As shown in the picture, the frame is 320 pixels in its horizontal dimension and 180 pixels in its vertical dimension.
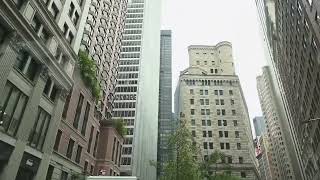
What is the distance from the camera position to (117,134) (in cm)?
5250

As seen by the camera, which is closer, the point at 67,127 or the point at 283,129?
the point at 67,127

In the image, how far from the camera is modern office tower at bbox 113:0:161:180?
102562 millimetres

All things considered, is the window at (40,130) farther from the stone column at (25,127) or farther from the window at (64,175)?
the window at (64,175)

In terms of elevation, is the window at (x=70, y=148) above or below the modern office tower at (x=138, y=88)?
below

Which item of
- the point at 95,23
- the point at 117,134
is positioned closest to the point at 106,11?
the point at 95,23

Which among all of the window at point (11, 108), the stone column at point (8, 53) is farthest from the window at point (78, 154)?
the stone column at point (8, 53)

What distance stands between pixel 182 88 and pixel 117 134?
38733mm

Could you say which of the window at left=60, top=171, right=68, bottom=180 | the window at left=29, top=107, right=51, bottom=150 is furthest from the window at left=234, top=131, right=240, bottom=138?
the window at left=29, top=107, right=51, bottom=150

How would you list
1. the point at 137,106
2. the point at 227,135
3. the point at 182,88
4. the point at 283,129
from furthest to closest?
the point at 283,129, the point at 137,106, the point at 182,88, the point at 227,135

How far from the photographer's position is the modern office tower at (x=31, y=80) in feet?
69.1

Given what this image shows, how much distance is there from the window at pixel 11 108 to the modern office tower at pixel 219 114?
55.6 meters

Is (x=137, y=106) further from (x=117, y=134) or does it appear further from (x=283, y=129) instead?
(x=283, y=129)

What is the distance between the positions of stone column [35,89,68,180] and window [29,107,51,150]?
41 cm

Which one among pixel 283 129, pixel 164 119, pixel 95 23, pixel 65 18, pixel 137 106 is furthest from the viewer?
pixel 164 119
